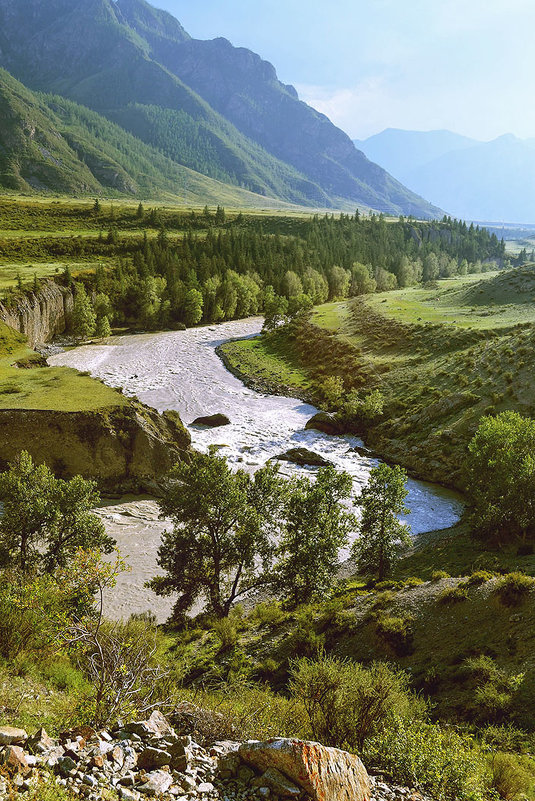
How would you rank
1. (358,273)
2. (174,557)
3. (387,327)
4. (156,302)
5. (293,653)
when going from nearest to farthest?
(293,653), (174,557), (387,327), (156,302), (358,273)

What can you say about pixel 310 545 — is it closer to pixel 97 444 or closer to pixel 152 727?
pixel 152 727

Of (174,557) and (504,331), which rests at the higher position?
(504,331)

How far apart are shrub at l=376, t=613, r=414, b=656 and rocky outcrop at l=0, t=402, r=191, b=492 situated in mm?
27867

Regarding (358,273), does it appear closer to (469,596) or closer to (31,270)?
(31,270)

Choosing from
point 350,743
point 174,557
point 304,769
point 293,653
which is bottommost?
point 293,653

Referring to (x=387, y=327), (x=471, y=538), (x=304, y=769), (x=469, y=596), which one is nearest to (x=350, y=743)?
(x=304, y=769)

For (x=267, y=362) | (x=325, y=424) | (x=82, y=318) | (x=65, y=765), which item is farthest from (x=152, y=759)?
(x=82, y=318)

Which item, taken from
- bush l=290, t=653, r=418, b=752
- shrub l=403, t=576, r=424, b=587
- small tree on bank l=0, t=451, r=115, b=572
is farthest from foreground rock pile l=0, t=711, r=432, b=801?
shrub l=403, t=576, r=424, b=587

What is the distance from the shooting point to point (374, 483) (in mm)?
34438

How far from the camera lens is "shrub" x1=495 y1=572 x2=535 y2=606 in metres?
23.6

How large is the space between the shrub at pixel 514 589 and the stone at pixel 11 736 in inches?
893

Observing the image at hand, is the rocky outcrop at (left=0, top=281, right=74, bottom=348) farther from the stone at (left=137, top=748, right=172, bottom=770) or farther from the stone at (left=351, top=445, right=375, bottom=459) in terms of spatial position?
the stone at (left=137, top=748, right=172, bottom=770)

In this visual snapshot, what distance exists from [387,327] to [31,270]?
86843mm

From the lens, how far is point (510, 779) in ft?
44.2
